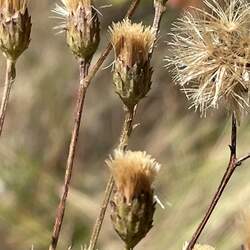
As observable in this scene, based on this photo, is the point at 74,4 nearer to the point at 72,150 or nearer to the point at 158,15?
the point at 158,15

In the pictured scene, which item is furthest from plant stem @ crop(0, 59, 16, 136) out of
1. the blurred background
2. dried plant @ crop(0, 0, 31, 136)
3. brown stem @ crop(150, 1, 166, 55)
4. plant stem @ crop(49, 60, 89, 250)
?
the blurred background

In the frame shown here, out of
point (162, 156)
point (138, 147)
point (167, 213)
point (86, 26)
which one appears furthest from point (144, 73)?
point (138, 147)

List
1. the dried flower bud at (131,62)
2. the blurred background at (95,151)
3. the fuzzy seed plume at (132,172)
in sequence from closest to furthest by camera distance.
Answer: the fuzzy seed plume at (132,172) < the dried flower bud at (131,62) < the blurred background at (95,151)

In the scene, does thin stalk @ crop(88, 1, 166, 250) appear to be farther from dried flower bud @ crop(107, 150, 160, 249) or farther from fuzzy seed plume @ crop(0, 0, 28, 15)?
fuzzy seed plume @ crop(0, 0, 28, 15)

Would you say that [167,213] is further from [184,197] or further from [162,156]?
[162,156]

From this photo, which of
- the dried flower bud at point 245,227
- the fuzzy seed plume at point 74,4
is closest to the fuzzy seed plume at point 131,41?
the fuzzy seed plume at point 74,4

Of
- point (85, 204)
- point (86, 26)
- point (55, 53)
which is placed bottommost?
point (86, 26)

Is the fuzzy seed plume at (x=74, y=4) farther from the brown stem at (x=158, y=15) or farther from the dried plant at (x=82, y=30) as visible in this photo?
the brown stem at (x=158, y=15)
